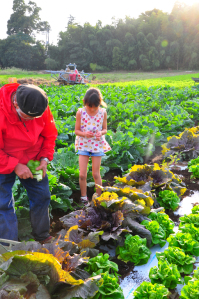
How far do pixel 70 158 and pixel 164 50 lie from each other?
57.9 metres

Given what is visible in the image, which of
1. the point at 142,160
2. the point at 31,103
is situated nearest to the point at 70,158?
the point at 142,160

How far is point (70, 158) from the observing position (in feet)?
13.5

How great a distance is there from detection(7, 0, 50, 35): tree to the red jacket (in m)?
73.0

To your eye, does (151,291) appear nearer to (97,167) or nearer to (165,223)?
(165,223)

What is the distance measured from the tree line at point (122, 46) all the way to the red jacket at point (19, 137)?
5524cm

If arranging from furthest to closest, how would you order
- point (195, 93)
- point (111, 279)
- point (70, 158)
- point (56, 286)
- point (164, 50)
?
point (164, 50) < point (195, 93) < point (70, 158) < point (111, 279) < point (56, 286)

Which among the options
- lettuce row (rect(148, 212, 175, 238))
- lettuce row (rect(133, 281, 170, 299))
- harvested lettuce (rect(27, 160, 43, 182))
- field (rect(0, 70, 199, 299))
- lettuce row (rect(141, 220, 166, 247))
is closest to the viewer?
field (rect(0, 70, 199, 299))

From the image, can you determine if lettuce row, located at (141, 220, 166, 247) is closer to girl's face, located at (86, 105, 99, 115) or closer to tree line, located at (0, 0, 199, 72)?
girl's face, located at (86, 105, 99, 115)

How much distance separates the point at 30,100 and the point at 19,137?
1.37 feet

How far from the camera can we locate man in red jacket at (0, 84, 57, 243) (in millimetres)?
1748

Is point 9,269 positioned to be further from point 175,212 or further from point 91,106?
point 175,212

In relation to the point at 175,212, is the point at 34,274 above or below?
above

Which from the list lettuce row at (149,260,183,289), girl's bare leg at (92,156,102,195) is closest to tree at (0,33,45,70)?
girl's bare leg at (92,156,102,195)

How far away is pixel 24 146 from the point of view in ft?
6.88
